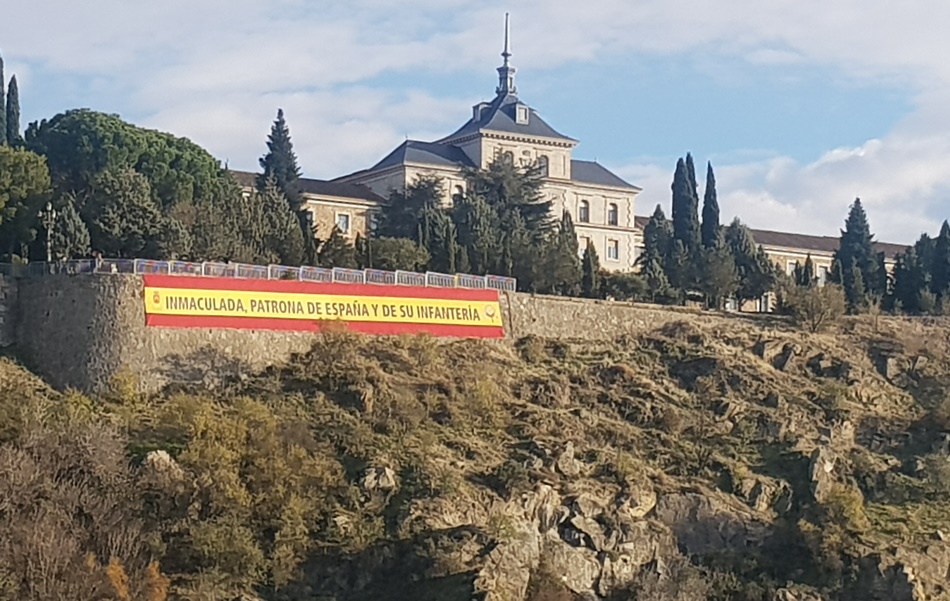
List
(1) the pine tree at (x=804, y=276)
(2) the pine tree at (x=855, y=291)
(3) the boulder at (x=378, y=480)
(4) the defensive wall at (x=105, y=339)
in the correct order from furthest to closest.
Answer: (1) the pine tree at (x=804, y=276) → (2) the pine tree at (x=855, y=291) → (4) the defensive wall at (x=105, y=339) → (3) the boulder at (x=378, y=480)

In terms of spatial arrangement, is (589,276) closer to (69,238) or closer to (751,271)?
(751,271)

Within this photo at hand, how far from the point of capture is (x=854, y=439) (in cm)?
5875

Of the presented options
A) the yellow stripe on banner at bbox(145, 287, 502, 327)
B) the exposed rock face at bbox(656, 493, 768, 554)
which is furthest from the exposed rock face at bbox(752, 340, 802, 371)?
the exposed rock face at bbox(656, 493, 768, 554)

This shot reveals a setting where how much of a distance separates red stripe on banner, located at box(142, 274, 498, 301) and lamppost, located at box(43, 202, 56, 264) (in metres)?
3.97

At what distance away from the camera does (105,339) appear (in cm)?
5241

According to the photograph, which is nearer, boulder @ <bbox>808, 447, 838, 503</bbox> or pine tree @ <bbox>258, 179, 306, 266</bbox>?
boulder @ <bbox>808, 447, 838, 503</bbox>

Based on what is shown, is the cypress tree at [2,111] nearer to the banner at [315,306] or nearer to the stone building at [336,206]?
the stone building at [336,206]

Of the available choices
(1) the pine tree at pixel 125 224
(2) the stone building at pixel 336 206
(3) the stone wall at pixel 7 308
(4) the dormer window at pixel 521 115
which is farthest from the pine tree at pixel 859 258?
(3) the stone wall at pixel 7 308

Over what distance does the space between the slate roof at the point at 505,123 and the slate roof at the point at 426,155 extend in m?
1.19

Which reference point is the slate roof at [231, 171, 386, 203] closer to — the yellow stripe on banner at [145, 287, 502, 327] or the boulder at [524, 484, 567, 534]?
the yellow stripe on banner at [145, 287, 502, 327]

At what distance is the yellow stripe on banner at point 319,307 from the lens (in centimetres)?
5369

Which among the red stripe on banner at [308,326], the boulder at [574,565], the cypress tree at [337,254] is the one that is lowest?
the boulder at [574,565]

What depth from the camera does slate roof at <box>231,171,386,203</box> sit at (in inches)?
3059

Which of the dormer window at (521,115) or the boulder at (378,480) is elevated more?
the dormer window at (521,115)
